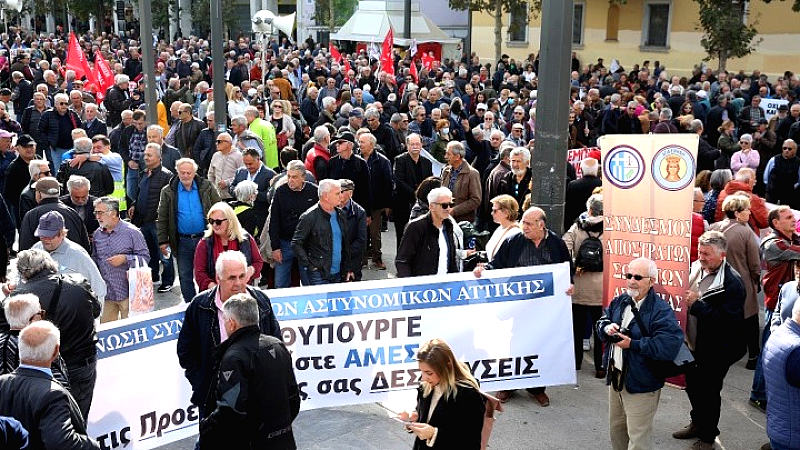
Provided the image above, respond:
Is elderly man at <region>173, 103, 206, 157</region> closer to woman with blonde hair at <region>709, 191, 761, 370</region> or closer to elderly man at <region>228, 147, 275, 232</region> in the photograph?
elderly man at <region>228, 147, 275, 232</region>

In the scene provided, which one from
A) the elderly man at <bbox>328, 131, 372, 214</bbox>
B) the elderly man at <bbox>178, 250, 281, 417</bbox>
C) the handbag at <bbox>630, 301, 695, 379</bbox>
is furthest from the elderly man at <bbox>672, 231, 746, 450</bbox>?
the elderly man at <bbox>328, 131, 372, 214</bbox>

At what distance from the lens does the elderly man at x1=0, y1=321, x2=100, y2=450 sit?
450 cm

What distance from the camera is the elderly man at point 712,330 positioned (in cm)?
657

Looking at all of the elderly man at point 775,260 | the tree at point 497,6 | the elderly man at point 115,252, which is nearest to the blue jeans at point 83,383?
the elderly man at point 115,252

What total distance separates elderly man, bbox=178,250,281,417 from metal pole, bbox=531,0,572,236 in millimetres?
2953

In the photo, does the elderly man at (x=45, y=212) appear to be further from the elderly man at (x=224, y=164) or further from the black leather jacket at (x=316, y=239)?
the elderly man at (x=224, y=164)

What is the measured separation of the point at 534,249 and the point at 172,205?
3.71 meters

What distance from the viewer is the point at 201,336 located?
5793 millimetres

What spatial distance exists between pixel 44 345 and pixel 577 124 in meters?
12.5

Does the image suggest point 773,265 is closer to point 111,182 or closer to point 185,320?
point 185,320

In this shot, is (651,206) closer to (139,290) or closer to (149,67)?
(139,290)

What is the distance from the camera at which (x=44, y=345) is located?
4660mm

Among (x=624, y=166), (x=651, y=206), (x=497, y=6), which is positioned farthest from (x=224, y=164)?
(x=497, y=6)

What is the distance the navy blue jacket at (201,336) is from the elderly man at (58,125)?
9020 millimetres
